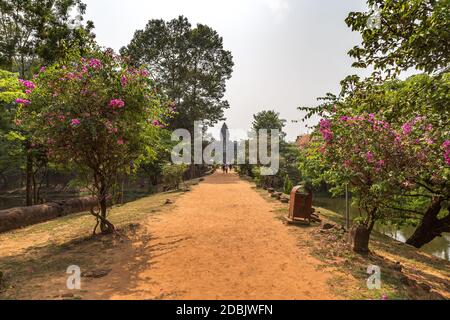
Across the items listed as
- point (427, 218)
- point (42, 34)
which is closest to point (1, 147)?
point (42, 34)

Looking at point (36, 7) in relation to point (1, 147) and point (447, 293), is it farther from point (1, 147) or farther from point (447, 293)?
point (447, 293)

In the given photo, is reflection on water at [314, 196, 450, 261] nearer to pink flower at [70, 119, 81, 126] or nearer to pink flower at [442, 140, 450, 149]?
pink flower at [442, 140, 450, 149]

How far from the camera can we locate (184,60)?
37.3 metres

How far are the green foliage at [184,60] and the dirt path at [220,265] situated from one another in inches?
1114

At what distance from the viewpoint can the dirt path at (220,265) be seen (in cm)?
513

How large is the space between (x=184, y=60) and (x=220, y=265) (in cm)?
3503

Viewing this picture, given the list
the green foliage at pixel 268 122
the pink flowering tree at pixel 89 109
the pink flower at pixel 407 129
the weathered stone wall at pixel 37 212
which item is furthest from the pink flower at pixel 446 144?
the green foliage at pixel 268 122

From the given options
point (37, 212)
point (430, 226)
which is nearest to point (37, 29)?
point (37, 212)

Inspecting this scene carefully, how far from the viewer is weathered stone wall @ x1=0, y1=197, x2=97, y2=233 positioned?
12.1 m

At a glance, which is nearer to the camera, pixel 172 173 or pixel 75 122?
pixel 75 122

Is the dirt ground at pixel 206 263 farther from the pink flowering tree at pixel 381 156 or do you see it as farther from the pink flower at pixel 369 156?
the pink flower at pixel 369 156

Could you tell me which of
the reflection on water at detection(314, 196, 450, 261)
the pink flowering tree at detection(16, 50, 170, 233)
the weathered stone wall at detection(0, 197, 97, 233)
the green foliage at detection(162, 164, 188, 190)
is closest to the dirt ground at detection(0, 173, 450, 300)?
the weathered stone wall at detection(0, 197, 97, 233)

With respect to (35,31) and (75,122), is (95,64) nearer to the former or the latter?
(75,122)

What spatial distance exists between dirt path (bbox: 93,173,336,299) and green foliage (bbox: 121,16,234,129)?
28.3m
